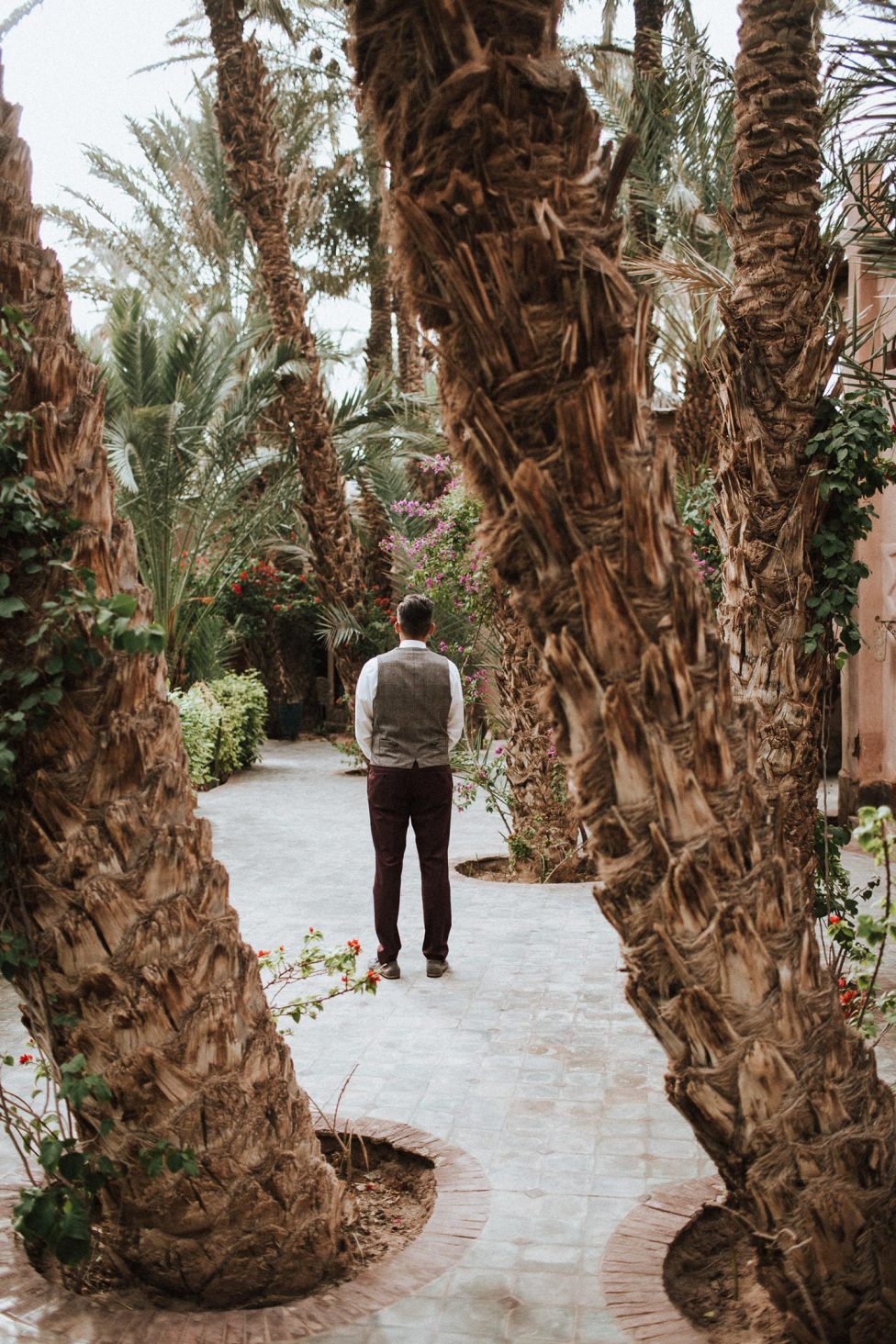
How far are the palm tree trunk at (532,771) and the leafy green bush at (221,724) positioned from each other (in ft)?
14.8

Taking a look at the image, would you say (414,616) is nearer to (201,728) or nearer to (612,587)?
(612,587)

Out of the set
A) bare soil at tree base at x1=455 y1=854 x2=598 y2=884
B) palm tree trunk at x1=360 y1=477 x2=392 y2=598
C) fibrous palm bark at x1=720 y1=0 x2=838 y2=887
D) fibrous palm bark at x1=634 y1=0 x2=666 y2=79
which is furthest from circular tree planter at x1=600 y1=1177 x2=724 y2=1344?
fibrous palm bark at x1=634 y1=0 x2=666 y2=79

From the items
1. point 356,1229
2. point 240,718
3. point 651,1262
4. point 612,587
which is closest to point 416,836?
point 356,1229

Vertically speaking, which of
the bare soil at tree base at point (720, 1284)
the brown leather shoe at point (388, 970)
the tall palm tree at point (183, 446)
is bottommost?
the brown leather shoe at point (388, 970)

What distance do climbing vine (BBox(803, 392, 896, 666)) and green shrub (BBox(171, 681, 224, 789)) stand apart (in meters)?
8.29

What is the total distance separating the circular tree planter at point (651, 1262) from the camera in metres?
2.99

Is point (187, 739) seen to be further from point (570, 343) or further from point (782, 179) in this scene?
point (570, 343)

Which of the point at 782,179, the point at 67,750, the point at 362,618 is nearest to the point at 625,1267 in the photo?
the point at 67,750

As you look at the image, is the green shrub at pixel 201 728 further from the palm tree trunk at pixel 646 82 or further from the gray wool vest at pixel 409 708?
the palm tree trunk at pixel 646 82

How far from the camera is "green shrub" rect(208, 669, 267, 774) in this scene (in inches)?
569

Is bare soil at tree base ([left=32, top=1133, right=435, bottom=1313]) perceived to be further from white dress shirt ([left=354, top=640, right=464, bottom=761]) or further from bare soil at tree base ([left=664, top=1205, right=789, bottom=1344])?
white dress shirt ([left=354, top=640, right=464, bottom=761])

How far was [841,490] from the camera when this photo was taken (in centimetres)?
529

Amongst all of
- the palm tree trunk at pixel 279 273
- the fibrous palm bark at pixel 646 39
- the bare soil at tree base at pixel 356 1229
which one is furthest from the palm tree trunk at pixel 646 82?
the bare soil at tree base at pixel 356 1229

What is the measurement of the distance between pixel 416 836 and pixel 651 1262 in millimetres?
3330
